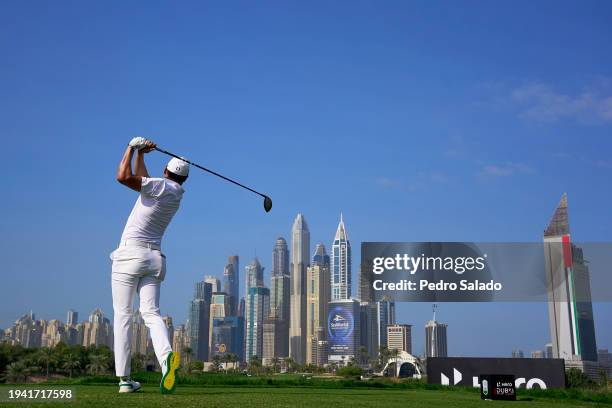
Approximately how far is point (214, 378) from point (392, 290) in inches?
738

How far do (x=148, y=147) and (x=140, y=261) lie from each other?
1.34 m

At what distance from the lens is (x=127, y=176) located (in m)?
6.75

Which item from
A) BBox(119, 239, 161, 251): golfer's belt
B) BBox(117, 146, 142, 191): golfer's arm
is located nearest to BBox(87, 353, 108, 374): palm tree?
BBox(119, 239, 161, 251): golfer's belt

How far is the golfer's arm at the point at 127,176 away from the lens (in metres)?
6.75

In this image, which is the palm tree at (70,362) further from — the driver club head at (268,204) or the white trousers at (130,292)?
the white trousers at (130,292)

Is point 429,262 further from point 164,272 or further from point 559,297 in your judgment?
point 559,297

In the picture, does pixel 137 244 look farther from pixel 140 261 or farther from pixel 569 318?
pixel 569 318

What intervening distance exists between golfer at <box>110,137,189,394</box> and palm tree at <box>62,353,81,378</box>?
210 feet

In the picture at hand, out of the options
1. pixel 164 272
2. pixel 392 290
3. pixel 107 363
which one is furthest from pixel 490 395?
pixel 107 363

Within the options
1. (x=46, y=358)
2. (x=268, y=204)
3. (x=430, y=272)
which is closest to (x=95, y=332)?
(x=46, y=358)

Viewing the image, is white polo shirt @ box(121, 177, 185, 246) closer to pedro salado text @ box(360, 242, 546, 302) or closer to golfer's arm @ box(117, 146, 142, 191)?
golfer's arm @ box(117, 146, 142, 191)

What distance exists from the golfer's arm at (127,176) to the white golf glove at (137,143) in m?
0.23

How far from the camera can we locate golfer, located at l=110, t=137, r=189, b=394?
6840 millimetres

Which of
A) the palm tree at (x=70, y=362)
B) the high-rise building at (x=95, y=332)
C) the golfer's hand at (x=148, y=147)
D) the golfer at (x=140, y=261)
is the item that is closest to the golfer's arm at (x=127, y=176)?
the golfer at (x=140, y=261)
